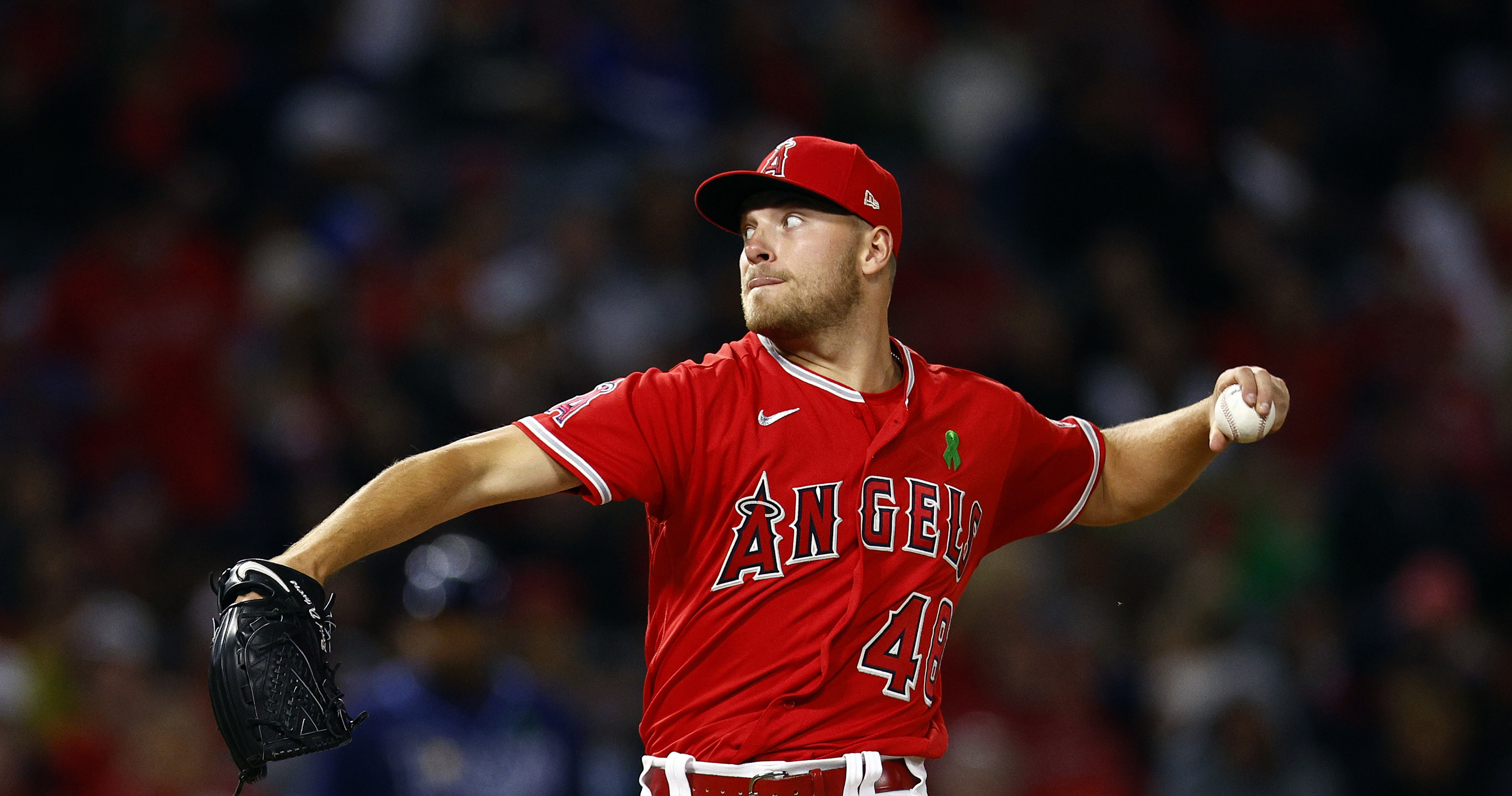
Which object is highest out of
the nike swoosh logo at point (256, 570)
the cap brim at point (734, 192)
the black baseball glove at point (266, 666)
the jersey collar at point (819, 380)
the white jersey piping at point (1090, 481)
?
the cap brim at point (734, 192)

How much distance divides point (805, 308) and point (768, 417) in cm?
29

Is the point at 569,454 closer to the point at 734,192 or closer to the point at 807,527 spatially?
the point at 807,527

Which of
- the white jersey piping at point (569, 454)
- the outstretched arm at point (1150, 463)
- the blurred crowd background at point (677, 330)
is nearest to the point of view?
the white jersey piping at point (569, 454)

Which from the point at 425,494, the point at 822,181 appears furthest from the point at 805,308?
the point at 425,494

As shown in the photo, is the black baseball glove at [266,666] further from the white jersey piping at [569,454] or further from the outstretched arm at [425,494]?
the white jersey piping at [569,454]

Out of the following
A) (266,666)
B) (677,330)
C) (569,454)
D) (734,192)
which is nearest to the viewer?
(266,666)

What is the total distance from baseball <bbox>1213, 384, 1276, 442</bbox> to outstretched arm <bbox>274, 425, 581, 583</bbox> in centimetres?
149

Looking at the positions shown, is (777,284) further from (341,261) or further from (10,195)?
(10,195)

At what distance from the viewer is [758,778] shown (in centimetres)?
336

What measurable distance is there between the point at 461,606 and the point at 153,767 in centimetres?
138

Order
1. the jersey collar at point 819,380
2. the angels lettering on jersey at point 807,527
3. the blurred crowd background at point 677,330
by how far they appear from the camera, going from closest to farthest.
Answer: the angels lettering on jersey at point 807,527 → the jersey collar at point 819,380 → the blurred crowd background at point 677,330

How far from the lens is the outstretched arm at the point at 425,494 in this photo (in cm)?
308

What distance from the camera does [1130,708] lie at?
6.91 metres

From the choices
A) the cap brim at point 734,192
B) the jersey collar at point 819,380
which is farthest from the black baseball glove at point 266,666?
the cap brim at point 734,192
